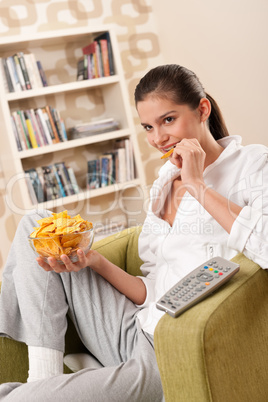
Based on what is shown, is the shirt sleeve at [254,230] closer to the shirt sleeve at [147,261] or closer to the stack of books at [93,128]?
the shirt sleeve at [147,261]

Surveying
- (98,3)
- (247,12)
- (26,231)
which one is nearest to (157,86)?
(26,231)

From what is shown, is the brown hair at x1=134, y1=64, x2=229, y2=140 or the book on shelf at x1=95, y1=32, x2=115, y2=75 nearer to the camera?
the brown hair at x1=134, y1=64, x2=229, y2=140

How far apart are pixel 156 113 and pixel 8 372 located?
90cm

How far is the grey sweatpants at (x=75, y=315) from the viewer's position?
4.41 ft

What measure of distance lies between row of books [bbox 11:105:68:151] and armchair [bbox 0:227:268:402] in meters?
2.19

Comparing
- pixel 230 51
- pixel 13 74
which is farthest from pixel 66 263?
pixel 230 51

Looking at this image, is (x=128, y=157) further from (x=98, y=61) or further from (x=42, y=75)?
(x=42, y=75)

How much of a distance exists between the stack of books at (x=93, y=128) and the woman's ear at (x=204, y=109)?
→ 6.14 ft

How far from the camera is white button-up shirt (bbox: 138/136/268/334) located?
130 cm

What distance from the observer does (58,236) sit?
139cm

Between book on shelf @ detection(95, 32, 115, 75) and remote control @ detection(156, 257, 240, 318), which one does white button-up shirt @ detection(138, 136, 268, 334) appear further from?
book on shelf @ detection(95, 32, 115, 75)

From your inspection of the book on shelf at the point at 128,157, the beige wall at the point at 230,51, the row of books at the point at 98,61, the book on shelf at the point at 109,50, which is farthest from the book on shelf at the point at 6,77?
the beige wall at the point at 230,51

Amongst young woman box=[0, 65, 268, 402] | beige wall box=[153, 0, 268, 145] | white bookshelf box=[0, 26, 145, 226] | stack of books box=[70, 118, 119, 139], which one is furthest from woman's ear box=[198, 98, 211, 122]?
stack of books box=[70, 118, 119, 139]

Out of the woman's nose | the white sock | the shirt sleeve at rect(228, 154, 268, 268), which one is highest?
the woman's nose
